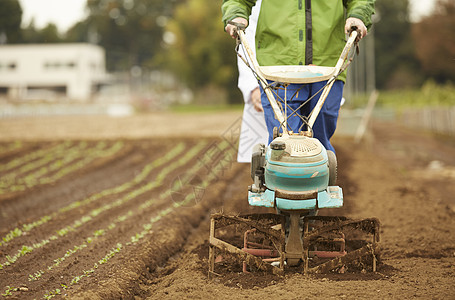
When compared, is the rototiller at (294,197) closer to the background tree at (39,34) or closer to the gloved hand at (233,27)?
the gloved hand at (233,27)

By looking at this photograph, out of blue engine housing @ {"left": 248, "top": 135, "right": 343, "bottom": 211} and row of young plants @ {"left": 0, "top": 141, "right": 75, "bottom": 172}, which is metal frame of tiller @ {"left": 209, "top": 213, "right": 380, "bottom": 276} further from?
row of young plants @ {"left": 0, "top": 141, "right": 75, "bottom": 172}

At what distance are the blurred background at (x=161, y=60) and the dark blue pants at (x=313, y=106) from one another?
77.1 ft

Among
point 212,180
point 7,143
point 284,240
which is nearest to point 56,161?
point 7,143

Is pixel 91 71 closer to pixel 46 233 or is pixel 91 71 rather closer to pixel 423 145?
pixel 423 145

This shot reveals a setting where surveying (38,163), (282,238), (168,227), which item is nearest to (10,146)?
(38,163)

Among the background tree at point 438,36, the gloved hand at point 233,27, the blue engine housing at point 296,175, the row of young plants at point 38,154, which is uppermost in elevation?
the background tree at point 438,36

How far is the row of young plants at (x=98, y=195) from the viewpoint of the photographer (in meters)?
5.47

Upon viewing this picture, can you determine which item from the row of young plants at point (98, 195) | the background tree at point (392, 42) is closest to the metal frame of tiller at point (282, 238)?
the row of young plants at point (98, 195)

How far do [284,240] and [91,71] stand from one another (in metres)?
65.7

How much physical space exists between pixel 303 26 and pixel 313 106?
0.55 meters

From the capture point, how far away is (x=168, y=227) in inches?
214

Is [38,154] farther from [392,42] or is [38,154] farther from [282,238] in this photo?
[392,42]

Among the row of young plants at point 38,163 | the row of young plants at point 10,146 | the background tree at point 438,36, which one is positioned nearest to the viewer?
the row of young plants at point 38,163

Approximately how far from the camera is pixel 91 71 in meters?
66.4
